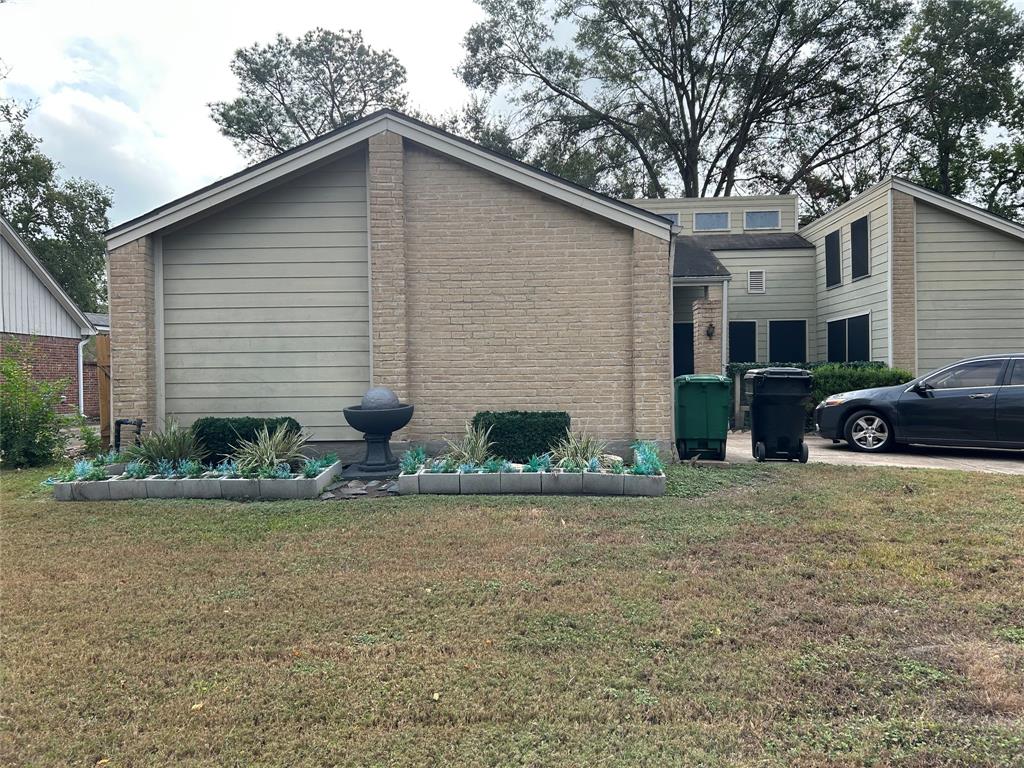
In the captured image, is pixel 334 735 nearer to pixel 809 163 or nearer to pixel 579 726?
pixel 579 726

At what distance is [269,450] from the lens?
7.17 m

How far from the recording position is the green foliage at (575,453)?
684cm

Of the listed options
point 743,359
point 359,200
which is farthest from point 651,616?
point 743,359

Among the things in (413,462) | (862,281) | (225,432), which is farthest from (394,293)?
(862,281)

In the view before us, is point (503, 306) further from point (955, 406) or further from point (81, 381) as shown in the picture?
point (81, 381)

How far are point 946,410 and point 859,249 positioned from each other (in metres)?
6.12

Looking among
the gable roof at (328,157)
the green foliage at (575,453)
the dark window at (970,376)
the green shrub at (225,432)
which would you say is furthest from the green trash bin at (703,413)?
the green shrub at (225,432)

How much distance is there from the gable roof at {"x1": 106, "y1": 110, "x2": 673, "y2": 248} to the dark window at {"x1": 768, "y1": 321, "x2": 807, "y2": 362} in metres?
9.47

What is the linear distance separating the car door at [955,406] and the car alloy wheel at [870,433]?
0.97ft

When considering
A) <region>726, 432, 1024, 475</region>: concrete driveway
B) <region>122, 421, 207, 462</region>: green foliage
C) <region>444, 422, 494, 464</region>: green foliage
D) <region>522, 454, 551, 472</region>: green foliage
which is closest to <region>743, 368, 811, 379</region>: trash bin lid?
<region>726, 432, 1024, 475</region>: concrete driveway

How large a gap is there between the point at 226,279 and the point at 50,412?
406 cm

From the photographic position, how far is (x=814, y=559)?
4344mm

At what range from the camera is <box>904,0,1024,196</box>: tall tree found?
2191 centimetres

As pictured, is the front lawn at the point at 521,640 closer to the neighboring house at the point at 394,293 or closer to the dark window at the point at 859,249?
the neighboring house at the point at 394,293
